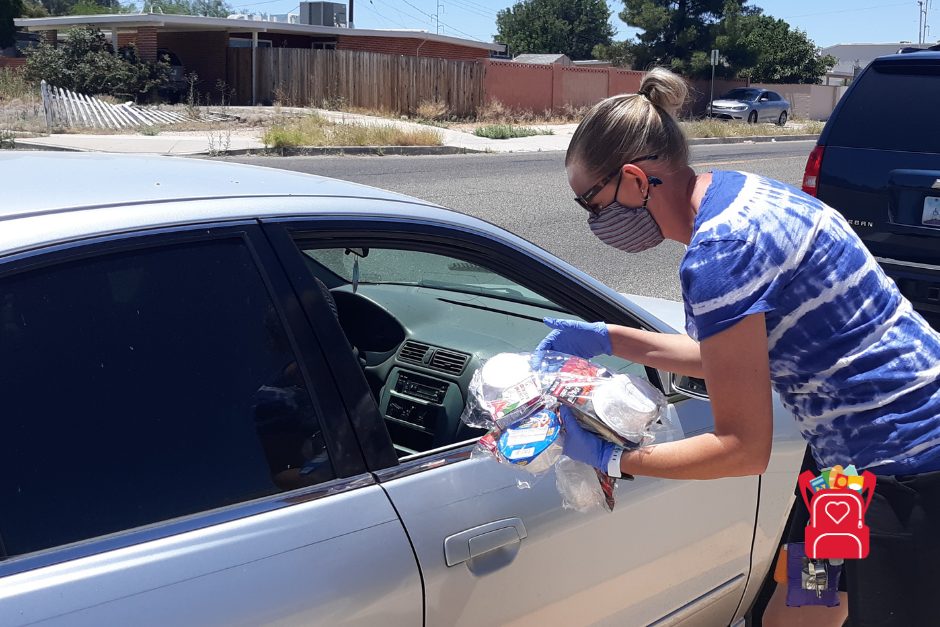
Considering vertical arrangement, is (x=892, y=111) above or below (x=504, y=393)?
above

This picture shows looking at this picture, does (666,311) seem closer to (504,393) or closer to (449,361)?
(449,361)

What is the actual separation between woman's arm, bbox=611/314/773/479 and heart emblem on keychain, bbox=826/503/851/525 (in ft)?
0.80

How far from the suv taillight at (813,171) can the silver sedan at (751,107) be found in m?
31.6

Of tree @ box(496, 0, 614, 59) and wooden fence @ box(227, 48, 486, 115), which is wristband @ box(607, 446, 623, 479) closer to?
wooden fence @ box(227, 48, 486, 115)

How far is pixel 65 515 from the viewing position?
1.56 meters

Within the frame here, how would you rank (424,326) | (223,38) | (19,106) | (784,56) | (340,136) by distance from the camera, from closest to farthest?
(424,326) < (340,136) < (19,106) < (223,38) < (784,56)

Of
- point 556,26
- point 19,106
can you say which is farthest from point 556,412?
point 556,26

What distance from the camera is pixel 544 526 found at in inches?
83.4

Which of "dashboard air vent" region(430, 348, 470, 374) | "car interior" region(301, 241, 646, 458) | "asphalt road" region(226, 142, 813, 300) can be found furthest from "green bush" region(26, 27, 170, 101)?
"dashboard air vent" region(430, 348, 470, 374)

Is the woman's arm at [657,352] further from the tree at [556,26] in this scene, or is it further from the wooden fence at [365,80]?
the tree at [556,26]

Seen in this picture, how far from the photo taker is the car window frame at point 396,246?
1923mm

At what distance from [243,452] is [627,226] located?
964 millimetres

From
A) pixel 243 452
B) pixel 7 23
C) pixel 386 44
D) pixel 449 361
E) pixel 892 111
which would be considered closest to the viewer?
pixel 243 452

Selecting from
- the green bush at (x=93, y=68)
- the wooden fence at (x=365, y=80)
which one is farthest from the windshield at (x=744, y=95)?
the green bush at (x=93, y=68)
